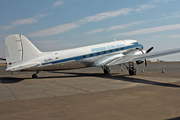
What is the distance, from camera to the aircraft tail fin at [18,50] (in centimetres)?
1872

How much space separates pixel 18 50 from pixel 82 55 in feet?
25.7

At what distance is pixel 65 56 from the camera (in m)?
21.4

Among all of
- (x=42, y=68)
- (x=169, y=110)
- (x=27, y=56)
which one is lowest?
(x=169, y=110)

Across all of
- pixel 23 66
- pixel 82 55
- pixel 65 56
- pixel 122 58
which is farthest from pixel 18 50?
pixel 122 58

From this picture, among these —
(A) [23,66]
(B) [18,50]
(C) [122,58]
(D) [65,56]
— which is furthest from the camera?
(C) [122,58]

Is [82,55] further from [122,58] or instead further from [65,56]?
[122,58]

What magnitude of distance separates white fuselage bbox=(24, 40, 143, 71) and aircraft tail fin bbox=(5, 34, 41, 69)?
3.26 ft

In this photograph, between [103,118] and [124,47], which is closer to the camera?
[103,118]

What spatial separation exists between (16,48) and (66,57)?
19.0 ft

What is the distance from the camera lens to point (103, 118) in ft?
21.6

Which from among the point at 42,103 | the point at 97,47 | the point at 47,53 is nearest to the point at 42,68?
the point at 47,53

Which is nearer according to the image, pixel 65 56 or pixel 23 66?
pixel 23 66

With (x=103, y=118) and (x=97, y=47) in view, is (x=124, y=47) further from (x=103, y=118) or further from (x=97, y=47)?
(x=103, y=118)

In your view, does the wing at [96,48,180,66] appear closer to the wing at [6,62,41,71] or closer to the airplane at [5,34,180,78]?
the airplane at [5,34,180,78]
